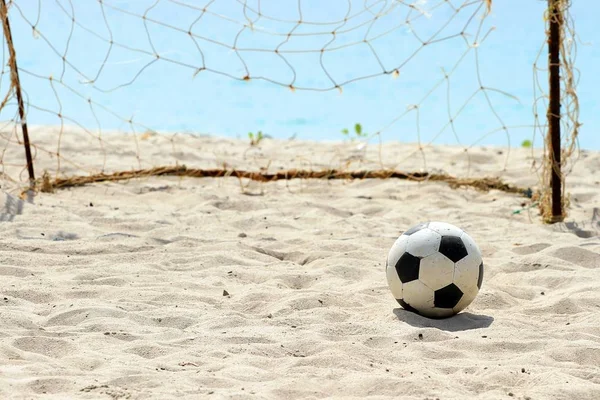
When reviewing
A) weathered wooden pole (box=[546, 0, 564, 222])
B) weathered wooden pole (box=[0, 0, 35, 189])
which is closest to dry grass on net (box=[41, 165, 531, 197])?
weathered wooden pole (box=[0, 0, 35, 189])

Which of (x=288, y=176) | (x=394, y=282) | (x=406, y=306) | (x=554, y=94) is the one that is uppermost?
(x=554, y=94)

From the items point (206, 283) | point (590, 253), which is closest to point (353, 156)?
point (590, 253)

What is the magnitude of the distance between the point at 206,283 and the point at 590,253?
2.34 metres

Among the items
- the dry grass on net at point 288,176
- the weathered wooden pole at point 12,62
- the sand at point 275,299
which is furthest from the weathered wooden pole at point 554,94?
the weathered wooden pole at point 12,62

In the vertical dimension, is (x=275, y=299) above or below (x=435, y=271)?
below

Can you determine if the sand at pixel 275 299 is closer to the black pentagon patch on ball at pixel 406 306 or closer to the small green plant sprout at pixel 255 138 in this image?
the black pentagon patch on ball at pixel 406 306

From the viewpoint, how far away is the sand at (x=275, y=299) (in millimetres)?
2975

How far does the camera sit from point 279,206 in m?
6.64

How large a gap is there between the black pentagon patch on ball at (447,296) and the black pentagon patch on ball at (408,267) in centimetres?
13

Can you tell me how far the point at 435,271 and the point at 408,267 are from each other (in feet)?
0.41

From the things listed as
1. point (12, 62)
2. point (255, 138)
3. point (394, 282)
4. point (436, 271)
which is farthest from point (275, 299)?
point (255, 138)

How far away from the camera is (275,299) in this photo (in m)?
4.07

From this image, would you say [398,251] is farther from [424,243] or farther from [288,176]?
[288,176]

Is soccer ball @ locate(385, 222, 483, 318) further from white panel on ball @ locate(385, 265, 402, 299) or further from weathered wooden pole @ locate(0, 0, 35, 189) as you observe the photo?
weathered wooden pole @ locate(0, 0, 35, 189)
